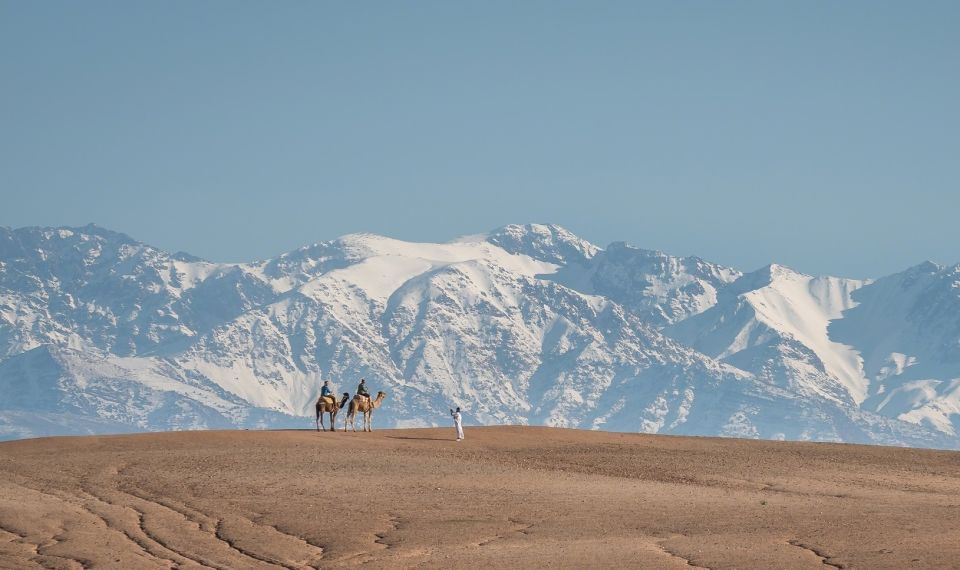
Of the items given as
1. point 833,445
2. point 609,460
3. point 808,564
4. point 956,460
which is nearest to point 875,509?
point 808,564

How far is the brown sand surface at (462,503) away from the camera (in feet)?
120

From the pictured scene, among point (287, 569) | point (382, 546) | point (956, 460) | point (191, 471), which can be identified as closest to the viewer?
point (287, 569)

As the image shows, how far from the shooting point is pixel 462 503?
44.9m

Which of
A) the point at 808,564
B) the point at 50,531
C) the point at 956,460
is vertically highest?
the point at 956,460

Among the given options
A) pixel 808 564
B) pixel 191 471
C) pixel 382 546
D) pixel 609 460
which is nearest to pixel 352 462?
pixel 191 471

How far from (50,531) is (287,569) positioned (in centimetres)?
691

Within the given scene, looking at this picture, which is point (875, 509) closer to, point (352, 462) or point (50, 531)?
point (352, 462)

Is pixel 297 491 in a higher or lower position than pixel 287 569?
higher

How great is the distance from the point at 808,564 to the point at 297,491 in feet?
53.5

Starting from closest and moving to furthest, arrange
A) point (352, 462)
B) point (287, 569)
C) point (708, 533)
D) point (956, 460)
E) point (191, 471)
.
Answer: point (287, 569) < point (708, 533) < point (191, 471) < point (352, 462) < point (956, 460)

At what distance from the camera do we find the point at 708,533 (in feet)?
131

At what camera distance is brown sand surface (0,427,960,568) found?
3653 cm

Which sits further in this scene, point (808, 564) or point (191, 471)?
point (191, 471)

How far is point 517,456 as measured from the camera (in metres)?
58.6
